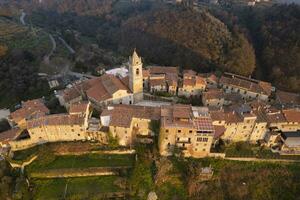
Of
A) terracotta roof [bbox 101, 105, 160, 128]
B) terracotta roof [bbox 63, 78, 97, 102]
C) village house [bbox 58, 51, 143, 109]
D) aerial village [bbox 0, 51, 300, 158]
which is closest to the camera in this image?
aerial village [bbox 0, 51, 300, 158]

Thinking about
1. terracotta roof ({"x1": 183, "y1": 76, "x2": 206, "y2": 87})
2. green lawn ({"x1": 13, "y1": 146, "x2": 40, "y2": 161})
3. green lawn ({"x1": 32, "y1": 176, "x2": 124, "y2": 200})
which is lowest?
green lawn ({"x1": 32, "y1": 176, "x2": 124, "y2": 200})

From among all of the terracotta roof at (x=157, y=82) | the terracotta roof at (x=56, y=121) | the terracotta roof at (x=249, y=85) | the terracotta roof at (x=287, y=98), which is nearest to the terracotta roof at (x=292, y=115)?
the terracotta roof at (x=287, y=98)

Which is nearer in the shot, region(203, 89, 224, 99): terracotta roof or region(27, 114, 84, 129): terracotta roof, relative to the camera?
region(27, 114, 84, 129): terracotta roof

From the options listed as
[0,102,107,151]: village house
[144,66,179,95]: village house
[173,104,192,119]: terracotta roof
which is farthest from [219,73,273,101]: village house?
[0,102,107,151]: village house

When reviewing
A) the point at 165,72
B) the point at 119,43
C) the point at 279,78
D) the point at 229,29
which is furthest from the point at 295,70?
the point at 119,43

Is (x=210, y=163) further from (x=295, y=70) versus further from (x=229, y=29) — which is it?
A: (x=229, y=29)

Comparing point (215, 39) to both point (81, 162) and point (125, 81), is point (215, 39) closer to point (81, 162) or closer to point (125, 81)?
point (125, 81)

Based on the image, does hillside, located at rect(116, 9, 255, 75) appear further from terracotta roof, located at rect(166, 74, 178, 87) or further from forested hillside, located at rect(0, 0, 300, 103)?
terracotta roof, located at rect(166, 74, 178, 87)

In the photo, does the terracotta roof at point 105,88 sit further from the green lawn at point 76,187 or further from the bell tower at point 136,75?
the green lawn at point 76,187
